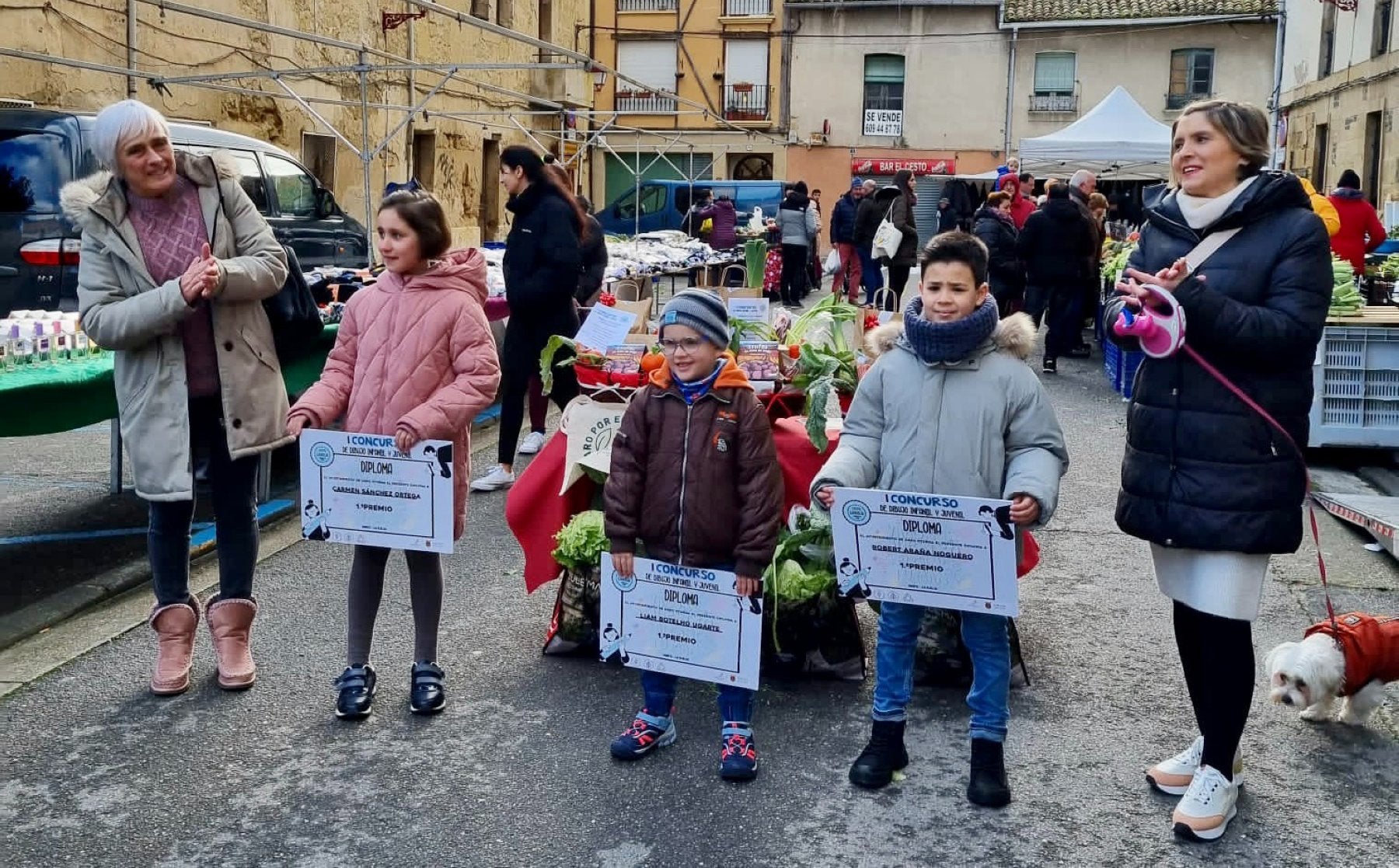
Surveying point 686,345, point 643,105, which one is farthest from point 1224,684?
point 643,105

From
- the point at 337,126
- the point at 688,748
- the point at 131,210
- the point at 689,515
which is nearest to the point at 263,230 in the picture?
the point at 131,210

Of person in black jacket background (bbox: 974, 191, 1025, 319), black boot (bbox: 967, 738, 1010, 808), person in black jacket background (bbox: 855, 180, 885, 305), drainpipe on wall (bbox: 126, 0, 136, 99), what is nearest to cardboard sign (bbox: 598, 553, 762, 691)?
black boot (bbox: 967, 738, 1010, 808)

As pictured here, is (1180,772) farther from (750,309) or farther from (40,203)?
(40,203)

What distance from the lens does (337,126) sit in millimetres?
19734

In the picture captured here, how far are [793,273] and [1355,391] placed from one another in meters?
12.5

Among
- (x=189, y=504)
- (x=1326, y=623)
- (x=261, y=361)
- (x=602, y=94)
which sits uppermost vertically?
(x=602, y=94)

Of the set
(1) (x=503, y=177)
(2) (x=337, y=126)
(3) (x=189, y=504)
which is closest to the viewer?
(3) (x=189, y=504)

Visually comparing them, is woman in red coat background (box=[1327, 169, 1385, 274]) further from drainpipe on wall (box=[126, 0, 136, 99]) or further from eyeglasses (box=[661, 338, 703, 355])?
drainpipe on wall (box=[126, 0, 136, 99])

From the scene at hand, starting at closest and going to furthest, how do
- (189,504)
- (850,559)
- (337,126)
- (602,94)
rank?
(850,559) → (189,504) → (337,126) → (602,94)

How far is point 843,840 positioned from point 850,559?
70 centimetres

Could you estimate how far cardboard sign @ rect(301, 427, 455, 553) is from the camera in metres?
3.97

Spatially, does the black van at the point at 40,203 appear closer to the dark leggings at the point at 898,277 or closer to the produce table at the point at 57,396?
the produce table at the point at 57,396

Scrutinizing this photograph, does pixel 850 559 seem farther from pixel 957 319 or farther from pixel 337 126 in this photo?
pixel 337 126

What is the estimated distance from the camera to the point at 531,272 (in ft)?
23.6
